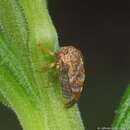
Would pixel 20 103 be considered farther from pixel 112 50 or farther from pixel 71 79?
pixel 112 50

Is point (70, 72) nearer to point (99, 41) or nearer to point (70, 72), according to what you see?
point (70, 72)

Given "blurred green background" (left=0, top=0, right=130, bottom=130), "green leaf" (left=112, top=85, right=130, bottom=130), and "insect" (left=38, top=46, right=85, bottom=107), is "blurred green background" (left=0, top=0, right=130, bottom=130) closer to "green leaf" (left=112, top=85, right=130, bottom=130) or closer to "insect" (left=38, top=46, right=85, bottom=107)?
"green leaf" (left=112, top=85, right=130, bottom=130)

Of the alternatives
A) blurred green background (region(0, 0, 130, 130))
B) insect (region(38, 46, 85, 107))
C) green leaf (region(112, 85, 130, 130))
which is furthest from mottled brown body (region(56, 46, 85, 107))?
blurred green background (region(0, 0, 130, 130))

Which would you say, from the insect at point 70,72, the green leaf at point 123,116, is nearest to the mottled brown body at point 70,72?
the insect at point 70,72

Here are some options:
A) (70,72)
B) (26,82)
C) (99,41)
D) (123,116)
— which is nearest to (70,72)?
(70,72)

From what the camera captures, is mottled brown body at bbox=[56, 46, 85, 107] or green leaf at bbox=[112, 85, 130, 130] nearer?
mottled brown body at bbox=[56, 46, 85, 107]
